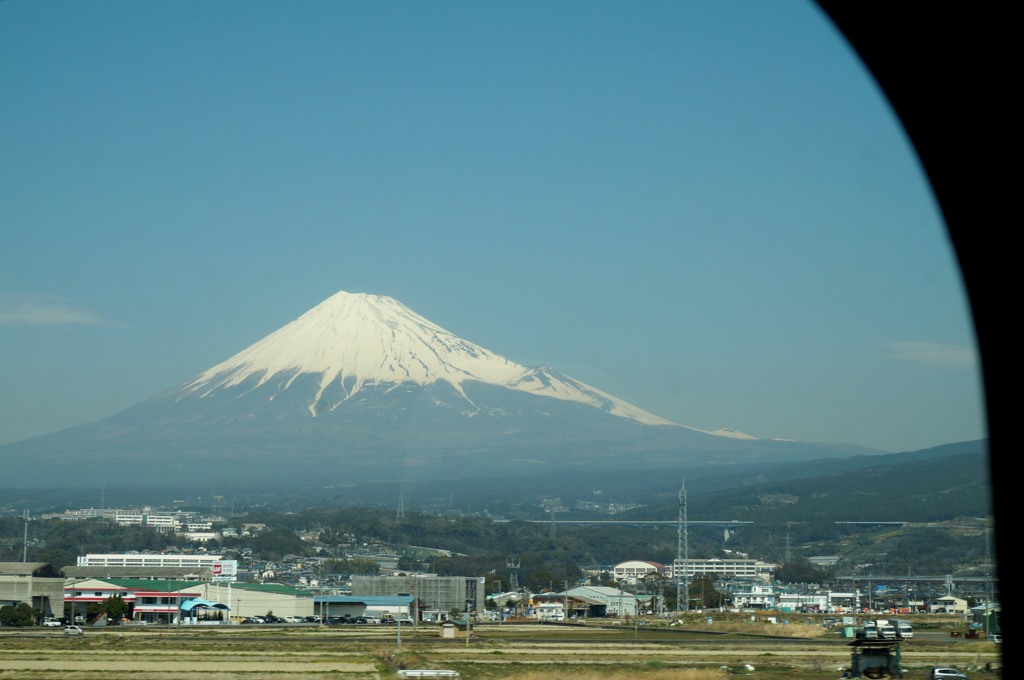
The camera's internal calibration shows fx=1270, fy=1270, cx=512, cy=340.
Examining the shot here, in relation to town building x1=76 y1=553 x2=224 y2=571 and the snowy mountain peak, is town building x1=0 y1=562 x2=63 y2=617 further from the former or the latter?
the snowy mountain peak

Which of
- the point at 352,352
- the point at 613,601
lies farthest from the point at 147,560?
the point at 352,352

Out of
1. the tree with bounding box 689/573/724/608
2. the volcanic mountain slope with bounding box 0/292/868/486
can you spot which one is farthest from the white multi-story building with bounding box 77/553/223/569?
the volcanic mountain slope with bounding box 0/292/868/486

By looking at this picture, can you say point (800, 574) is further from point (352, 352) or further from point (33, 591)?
point (352, 352)

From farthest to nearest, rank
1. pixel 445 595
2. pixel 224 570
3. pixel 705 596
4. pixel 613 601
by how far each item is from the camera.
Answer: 1. pixel 224 570
2. pixel 705 596
3. pixel 613 601
4. pixel 445 595

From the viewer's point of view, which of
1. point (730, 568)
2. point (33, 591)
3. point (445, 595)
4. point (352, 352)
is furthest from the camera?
point (352, 352)

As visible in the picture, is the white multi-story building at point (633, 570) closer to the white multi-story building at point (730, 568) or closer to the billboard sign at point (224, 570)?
the white multi-story building at point (730, 568)
